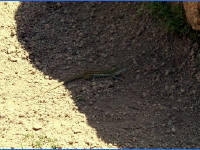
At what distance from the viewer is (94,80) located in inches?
227

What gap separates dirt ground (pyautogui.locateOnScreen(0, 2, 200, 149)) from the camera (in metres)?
4.82

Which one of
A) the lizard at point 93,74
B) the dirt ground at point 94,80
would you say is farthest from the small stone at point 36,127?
the lizard at point 93,74

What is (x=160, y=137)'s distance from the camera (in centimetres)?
476

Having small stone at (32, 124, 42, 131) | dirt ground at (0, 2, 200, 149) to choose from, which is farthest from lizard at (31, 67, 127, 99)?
small stone at (32, 124, 42, 131)

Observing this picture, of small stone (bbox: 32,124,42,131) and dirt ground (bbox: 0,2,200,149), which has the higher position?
dirt ground (bbox: 0,2,200,149)

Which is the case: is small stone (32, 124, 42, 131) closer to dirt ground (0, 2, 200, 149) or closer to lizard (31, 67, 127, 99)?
dirt ground (0, 2, 200, 149)

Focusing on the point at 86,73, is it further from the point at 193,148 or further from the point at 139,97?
the point at 193,148

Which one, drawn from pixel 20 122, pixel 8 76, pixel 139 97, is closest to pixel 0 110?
pixel 20 122

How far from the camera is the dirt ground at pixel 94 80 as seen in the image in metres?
4.82

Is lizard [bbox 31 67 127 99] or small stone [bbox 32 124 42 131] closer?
small stone [bbox 32 124 42 131]

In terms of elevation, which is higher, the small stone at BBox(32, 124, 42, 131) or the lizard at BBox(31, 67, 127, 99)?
the lizard at BBox(31, 67, 127, 99)

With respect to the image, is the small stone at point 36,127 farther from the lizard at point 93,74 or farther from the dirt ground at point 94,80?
the lizard at point 93,74

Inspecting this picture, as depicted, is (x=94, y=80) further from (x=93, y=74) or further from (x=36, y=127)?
(x=36, y=127)

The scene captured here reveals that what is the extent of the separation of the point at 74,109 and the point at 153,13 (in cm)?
185
